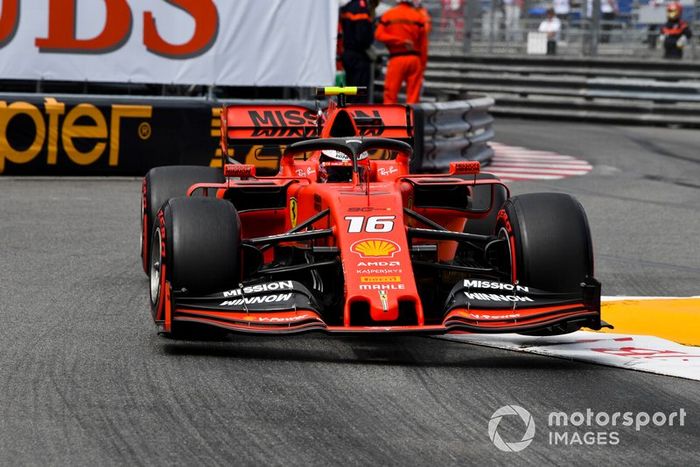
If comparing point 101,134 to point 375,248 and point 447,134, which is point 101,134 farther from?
point 375,248

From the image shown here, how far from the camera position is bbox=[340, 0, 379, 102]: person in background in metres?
17.8

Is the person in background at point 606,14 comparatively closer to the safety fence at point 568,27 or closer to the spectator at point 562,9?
the safety fence at point 568,27

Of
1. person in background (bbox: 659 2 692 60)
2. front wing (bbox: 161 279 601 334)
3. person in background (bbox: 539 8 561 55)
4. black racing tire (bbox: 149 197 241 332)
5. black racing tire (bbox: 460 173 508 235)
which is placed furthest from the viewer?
person in background (bbox: 539 8 561 55)

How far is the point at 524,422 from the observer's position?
521cm

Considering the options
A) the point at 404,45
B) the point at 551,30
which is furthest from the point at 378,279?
the point at 551,30

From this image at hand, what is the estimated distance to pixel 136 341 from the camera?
6.66 metres

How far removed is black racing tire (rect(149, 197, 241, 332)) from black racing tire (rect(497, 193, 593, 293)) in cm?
139

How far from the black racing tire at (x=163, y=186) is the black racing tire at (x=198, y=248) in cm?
130

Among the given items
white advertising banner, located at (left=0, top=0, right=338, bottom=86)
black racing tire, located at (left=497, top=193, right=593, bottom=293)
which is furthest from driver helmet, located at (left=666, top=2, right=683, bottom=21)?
black racing tire, located at (left=497, top=193, right=593, bottom=293)

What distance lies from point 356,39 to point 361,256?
1178cm

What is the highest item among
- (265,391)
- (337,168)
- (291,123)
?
(291,123)

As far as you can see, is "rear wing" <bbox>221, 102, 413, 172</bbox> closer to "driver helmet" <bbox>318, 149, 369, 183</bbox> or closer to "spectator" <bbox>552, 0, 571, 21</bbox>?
"driver helmet" <bbox>318, 149, 369, 183</bbox>

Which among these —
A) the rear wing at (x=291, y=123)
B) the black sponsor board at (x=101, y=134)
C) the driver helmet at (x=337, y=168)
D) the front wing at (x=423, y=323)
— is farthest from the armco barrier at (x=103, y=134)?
the front wing at (x=423, y=323)

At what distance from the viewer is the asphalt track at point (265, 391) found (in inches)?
188
